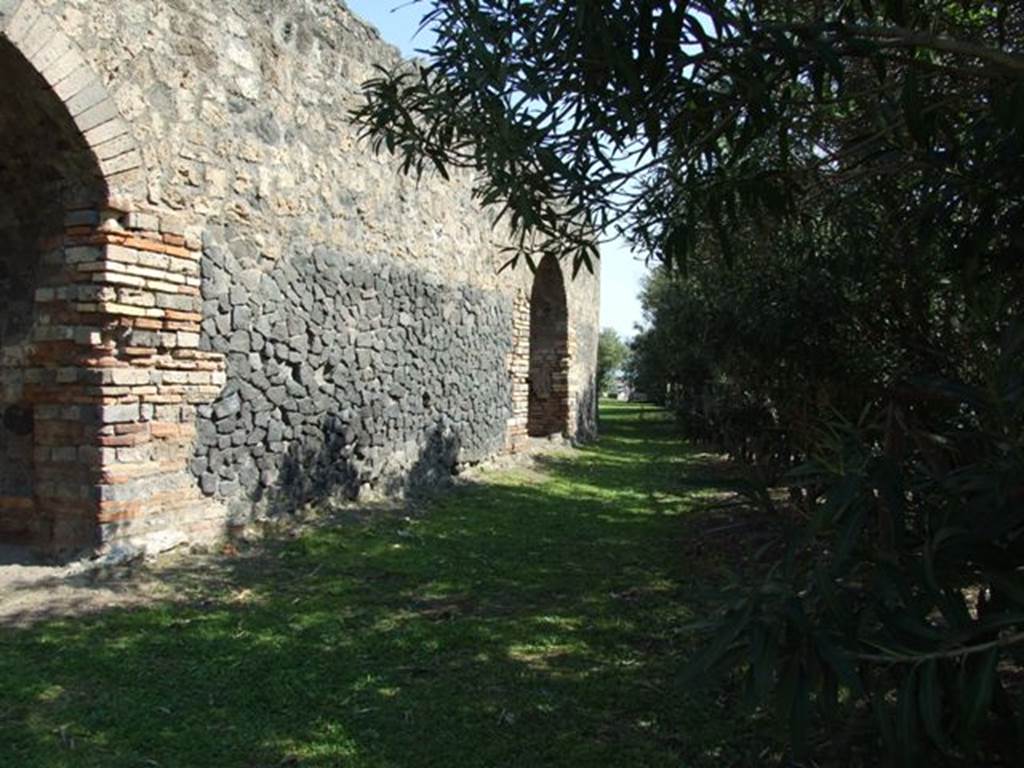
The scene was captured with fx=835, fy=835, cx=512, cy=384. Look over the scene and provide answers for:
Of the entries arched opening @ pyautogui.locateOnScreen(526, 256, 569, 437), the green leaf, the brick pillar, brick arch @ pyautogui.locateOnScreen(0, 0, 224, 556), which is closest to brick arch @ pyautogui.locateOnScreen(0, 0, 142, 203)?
brick arch @ pyautogui.locateOnScreen(0, 0, 224, 556)

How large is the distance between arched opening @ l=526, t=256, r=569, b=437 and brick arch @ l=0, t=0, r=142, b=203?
9.66 m

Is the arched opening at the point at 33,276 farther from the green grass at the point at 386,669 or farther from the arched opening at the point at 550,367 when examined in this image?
the arched opening at the point at 550,367

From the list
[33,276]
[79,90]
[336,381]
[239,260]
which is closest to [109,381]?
[33,276]

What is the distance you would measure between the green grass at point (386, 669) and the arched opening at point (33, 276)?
4.40 ft

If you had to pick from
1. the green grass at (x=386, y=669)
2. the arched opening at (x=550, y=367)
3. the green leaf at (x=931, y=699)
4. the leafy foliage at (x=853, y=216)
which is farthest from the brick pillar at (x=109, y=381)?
the arched opening at (x=550, y=367)

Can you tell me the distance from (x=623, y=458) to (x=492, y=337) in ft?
12.7

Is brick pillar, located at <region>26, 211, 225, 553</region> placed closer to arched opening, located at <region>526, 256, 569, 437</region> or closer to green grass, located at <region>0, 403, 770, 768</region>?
green grass, located at <region>0, 403, 770, 768</region>

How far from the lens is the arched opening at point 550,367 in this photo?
14.3m

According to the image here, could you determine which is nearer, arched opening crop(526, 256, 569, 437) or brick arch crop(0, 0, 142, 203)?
brick arch crop(0, 0, 142, 203)

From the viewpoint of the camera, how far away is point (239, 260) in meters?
5.81

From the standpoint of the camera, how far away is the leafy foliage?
1553 millimetres

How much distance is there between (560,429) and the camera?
14289 mm

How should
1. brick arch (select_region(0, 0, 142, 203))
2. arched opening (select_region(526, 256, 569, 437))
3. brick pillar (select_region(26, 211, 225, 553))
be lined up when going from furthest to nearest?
1. arched opening (select_region(526, 256, 569, 437))
2. brick pillar (select_region(26, 211, 225, 553))
3. brick arch (select_region(0, 0, 142, 203))

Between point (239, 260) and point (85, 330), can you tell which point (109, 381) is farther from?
point (239, 260)
